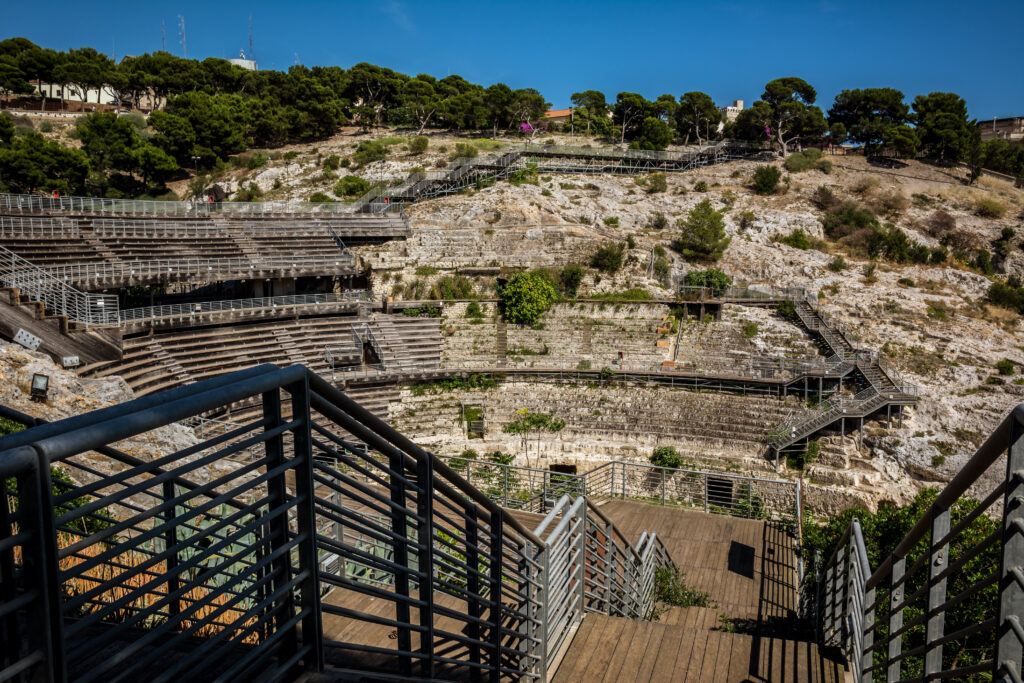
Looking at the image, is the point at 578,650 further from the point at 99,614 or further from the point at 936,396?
the point at 936,396

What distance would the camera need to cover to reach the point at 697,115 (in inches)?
2200

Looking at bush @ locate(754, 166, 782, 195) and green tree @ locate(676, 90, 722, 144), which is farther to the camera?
green tree @ locate(676, 90, 722, 144)

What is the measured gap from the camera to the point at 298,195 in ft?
130

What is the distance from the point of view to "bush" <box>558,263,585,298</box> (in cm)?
2961

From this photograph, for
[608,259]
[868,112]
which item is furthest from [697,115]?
[608,259]

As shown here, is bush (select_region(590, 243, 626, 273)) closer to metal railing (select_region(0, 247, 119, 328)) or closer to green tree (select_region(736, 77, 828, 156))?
metal railing (select_region(0, 247, 119, 328))

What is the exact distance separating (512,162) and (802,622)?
34.9 m

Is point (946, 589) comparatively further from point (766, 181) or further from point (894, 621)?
point (766, 181)

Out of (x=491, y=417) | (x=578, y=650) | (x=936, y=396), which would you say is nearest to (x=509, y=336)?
(x=491, y=417)

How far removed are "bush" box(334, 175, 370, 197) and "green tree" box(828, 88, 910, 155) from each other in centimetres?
3627

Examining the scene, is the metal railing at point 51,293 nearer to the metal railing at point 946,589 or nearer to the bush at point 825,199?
the metal railing at point 946,589

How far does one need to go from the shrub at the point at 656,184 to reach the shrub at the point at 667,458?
2226 cm

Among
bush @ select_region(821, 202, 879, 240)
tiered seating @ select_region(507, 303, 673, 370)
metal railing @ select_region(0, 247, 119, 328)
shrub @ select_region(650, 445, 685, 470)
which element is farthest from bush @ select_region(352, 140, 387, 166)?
shrub @ select_region(650, 445, 685, 470)

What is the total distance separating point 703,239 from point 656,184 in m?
9.03
